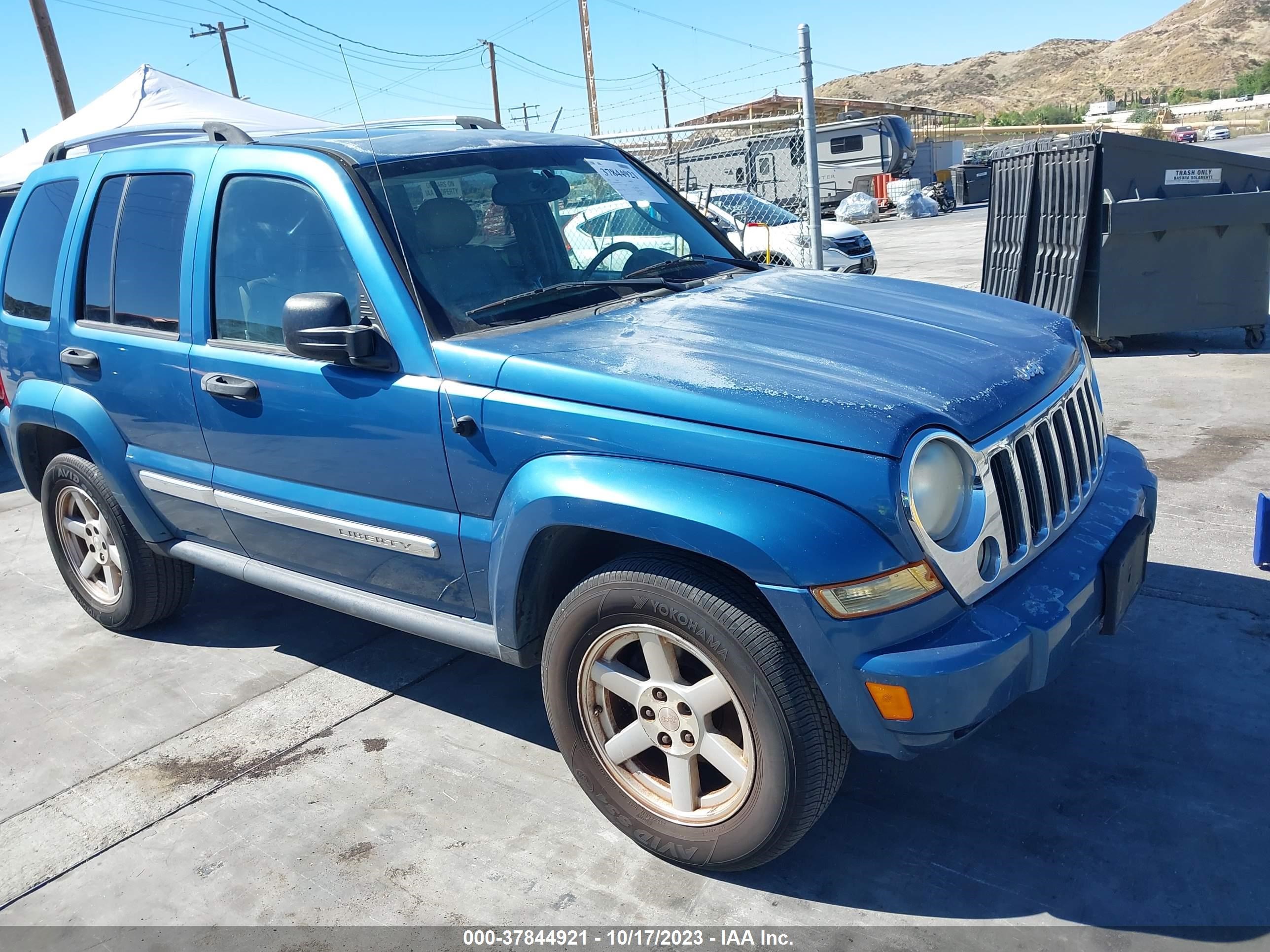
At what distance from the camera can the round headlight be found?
2.42 m

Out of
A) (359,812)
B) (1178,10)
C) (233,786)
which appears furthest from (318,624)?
(1178,10)

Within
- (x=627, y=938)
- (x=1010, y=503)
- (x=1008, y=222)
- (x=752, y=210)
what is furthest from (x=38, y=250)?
(x=752, y=210)

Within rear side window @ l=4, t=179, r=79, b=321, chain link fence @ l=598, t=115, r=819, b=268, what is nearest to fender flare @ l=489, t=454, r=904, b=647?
rear side window @ l=4, t=179, r=79, b=321

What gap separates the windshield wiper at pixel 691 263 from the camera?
3742mm

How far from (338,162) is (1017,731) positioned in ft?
9.36

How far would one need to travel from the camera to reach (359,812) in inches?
128

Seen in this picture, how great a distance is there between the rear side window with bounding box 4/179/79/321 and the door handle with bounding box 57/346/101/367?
275 mm

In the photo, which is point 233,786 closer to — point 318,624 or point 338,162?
point 318,624

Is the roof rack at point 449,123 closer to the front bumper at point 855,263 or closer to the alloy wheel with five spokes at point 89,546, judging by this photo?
the alloy wheel with five spokes at point 89,546

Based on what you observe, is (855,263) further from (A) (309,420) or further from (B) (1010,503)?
(B) (1010,503)

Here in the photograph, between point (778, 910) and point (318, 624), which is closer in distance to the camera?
point (778, 910)

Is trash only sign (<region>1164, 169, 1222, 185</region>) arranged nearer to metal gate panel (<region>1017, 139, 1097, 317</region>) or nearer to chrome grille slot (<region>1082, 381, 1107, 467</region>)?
metal gate panel (<region>1017, 139, 1097, 317</region>)

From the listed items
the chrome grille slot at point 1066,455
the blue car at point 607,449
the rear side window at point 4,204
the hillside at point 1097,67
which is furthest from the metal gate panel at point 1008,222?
the hillside at point 1097,67

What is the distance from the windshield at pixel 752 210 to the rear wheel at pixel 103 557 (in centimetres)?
1154
